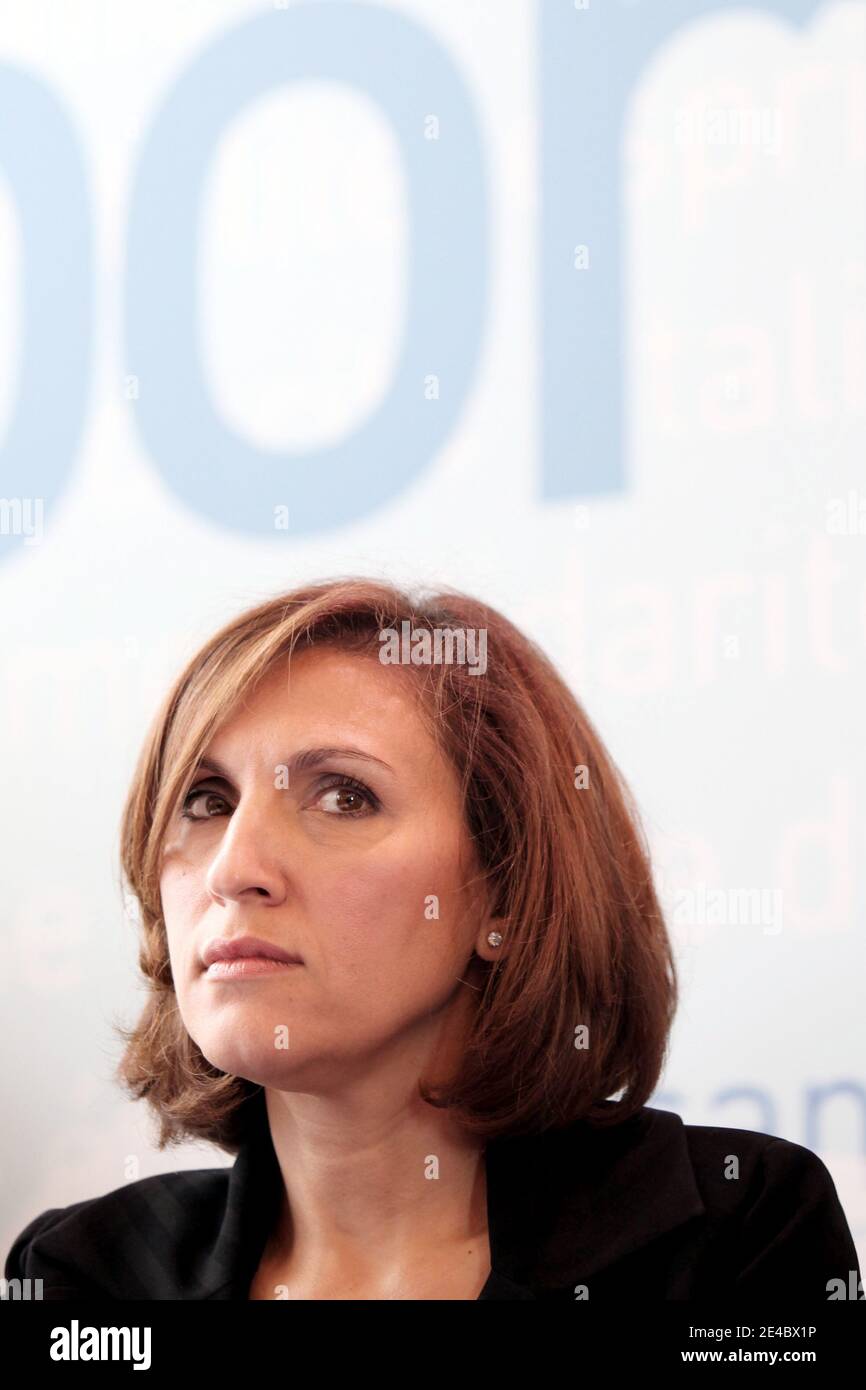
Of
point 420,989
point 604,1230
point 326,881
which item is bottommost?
point 604,1230

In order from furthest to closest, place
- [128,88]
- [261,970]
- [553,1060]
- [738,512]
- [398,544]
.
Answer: [128,88] < [398,544] < [738,512] < [553,1060] < [261,970]

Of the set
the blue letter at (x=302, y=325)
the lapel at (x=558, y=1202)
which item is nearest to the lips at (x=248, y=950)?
the lapel at (x=558, y=1202)

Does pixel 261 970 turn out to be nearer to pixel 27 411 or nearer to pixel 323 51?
pixel 27 411

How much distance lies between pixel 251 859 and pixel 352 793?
134mm

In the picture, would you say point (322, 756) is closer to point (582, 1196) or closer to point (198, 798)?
point (198, 798)

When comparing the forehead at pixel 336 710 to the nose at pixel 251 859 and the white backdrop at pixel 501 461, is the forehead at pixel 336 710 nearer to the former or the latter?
the nose at pixel 251 859

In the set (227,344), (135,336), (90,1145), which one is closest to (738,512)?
(227,344)

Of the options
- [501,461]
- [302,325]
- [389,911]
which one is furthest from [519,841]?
[302,325]

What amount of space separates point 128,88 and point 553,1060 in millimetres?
1616

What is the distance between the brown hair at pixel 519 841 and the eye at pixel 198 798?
0.09 ft

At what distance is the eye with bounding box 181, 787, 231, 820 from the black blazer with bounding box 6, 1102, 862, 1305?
0.42 m

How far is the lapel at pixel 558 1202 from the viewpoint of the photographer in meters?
1.43

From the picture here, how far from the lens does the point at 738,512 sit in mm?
1863

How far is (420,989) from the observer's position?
1.46 metres
